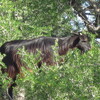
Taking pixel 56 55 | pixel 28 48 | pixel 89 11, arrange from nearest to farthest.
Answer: pixel 56 55 < pixel 28 48 < pixel 89 11

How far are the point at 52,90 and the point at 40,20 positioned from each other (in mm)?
5370

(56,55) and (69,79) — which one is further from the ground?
(56,55)

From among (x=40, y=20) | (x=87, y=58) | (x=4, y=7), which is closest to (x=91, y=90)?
(x=87, y=58)

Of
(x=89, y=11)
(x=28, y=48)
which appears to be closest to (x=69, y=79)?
(x=28, y=48)

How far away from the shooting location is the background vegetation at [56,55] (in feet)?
13.9

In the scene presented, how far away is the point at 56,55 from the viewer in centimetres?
460

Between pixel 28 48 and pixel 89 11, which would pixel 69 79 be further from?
pixel 89 11

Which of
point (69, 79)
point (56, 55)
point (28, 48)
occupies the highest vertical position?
point (56, 55)

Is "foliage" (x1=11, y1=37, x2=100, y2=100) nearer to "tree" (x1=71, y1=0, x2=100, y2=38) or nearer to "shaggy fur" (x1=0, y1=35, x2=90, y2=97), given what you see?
"shaggy fur" (x1=0, y1=35, x2=90, y2=97)

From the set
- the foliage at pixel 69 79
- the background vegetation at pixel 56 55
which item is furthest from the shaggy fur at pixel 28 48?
the foliage at pixel 69 79

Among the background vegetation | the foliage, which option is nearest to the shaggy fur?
the background vegetation

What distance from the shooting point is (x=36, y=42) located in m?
7.56

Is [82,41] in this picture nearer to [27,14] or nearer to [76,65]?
[27,14]

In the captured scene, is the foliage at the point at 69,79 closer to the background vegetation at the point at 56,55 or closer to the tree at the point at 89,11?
the background vegetation at the point at 56,55
